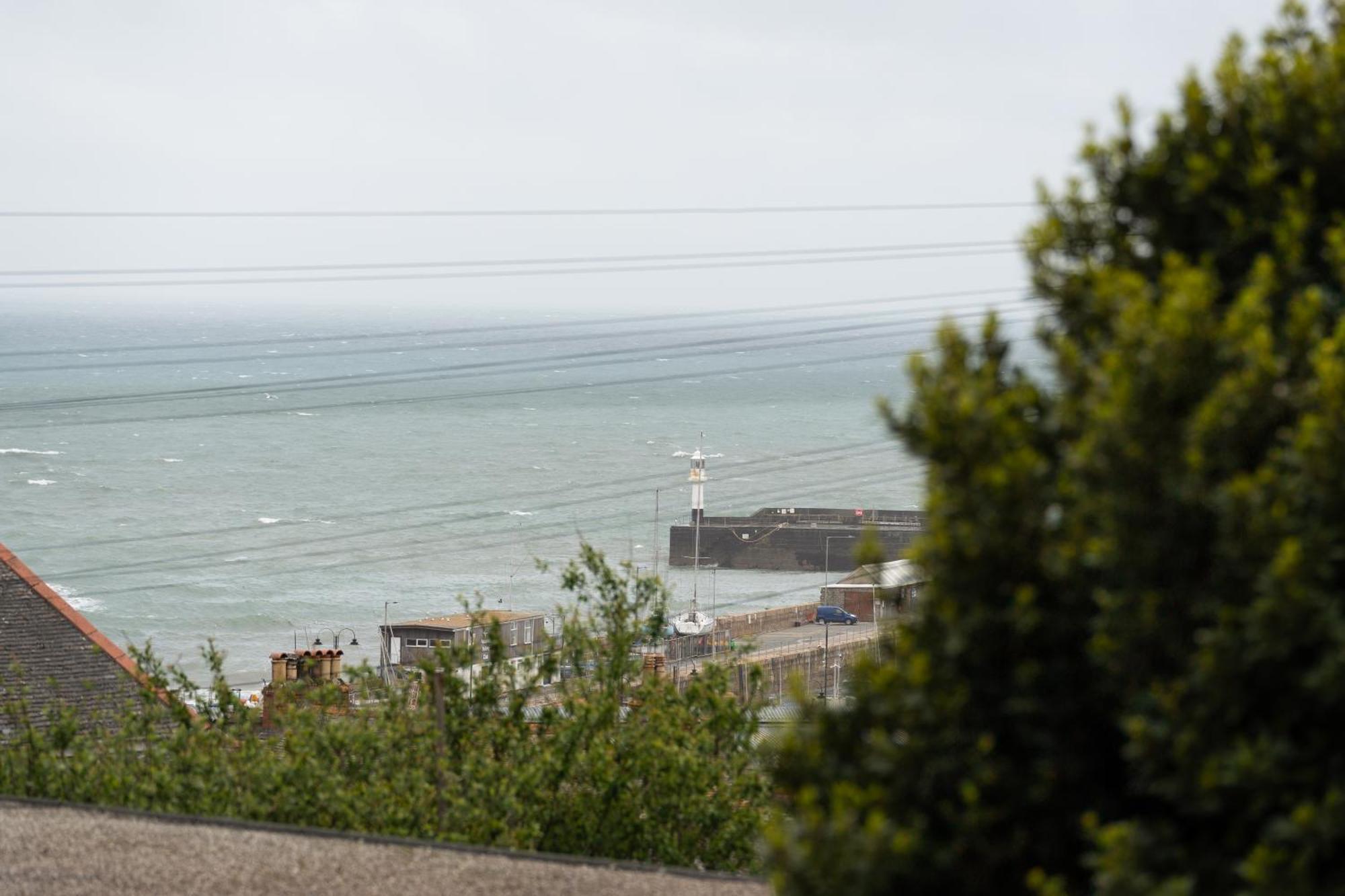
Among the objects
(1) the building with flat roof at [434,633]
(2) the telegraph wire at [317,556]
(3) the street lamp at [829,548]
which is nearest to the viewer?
(1) the building with flat roof at [434,633]

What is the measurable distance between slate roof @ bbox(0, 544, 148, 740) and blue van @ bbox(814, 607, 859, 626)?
38.6 metres

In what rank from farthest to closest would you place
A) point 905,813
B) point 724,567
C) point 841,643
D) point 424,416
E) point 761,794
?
1. point 424,416
2. point 724,567
3. point 841,643
4. point 761,794
5. point 905,813

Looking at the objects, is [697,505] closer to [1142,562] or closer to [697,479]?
[697,479]

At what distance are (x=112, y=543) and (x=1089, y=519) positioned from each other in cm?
8150

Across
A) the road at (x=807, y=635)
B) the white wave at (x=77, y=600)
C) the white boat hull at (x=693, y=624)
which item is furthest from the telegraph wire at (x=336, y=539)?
the road at (x=807, y=635)

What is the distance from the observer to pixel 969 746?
17.4ft

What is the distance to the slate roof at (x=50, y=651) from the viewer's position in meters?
21.4

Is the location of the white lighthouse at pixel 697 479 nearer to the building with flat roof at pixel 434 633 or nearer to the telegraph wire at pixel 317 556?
the telegraph wire at pixel 317 556

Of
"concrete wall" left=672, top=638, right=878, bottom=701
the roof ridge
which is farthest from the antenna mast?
the roof ridge

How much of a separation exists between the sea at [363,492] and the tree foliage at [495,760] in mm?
1850

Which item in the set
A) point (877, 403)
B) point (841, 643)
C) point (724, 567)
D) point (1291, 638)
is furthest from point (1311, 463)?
point (724, 567)

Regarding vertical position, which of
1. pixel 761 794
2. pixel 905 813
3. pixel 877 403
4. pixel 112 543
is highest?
pixel 877 403

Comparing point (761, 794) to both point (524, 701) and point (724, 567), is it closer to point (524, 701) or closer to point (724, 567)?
point (524, 701)

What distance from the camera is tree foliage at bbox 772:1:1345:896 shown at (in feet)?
15.4
